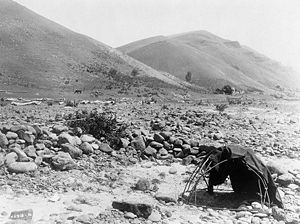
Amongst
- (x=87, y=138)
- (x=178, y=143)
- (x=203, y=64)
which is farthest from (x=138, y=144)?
(x=203, y=64)

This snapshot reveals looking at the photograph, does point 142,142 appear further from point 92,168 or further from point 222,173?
point 222,173

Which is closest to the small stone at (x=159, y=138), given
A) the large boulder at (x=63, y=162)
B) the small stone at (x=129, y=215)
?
the large boulder at (x=63, y=162)

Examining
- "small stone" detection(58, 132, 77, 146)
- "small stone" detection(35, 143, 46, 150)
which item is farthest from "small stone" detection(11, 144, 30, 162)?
"small stone" detection(58, 132, 77, 146)

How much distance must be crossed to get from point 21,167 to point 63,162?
85cm

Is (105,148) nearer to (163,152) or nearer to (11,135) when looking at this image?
(163,152)

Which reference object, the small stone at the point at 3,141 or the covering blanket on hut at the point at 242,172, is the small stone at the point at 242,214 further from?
the small stone at the point at 3,141

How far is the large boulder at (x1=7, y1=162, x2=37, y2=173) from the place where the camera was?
6.70m

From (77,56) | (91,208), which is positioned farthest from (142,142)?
(77,56)

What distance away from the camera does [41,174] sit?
22.5 feet

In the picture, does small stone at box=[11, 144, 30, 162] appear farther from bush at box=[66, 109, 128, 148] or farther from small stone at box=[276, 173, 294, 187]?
small stone at box=[276, 173, 294, 187]

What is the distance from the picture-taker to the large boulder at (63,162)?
7.28 meters

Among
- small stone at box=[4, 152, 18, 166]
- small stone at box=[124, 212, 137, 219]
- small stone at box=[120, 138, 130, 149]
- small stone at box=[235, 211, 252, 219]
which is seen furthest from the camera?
small stone at box=[120, 138, 130, 149]

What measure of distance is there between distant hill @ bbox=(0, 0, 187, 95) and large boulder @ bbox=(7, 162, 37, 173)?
22730mm

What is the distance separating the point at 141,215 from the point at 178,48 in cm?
9869
